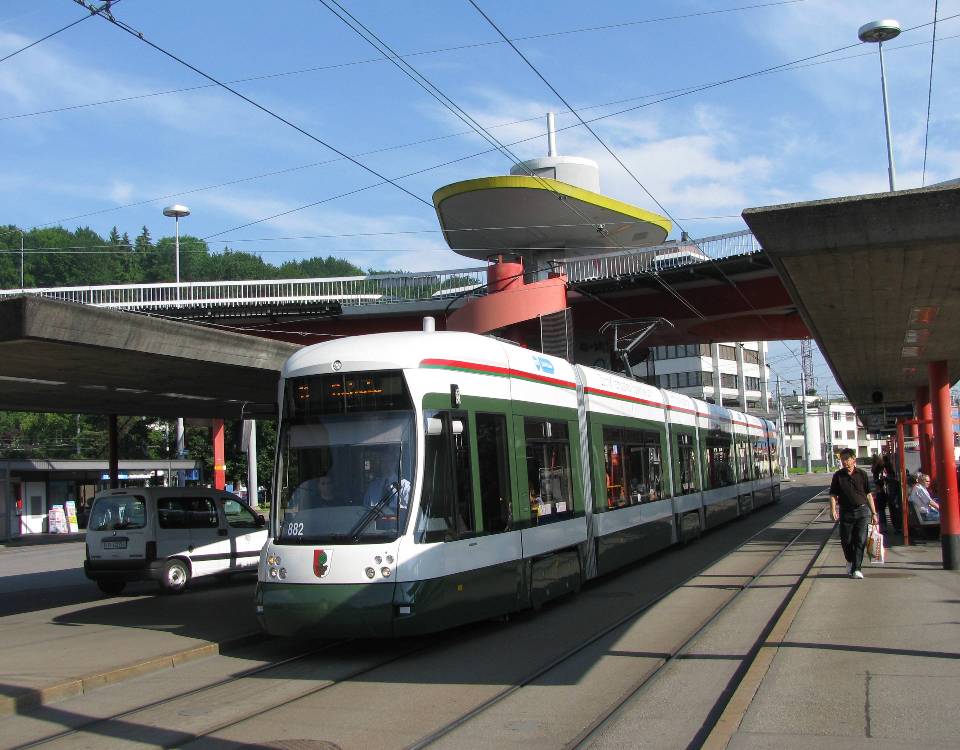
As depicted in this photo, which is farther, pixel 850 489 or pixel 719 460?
pixel 719 460

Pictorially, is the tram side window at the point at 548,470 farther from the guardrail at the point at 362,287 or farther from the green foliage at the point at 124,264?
the green foliage at the point at 124,264

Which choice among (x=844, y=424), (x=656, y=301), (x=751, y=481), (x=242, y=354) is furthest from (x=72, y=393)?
(x=844, y=424)

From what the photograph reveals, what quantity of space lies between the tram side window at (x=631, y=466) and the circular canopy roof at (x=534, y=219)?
23.9m

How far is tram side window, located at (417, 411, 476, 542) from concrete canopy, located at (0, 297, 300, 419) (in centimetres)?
251

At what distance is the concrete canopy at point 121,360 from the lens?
10047mm

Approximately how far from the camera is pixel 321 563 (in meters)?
9.20

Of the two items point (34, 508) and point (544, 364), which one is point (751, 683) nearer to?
point (544, 364)

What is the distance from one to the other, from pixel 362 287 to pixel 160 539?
27673 mm

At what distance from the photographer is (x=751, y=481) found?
30.2 m

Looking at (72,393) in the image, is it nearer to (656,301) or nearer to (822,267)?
(822,267)

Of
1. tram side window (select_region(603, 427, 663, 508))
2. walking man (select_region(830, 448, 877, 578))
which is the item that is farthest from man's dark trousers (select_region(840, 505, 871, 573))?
tram side window (select_region(603, 427, 663, 508))

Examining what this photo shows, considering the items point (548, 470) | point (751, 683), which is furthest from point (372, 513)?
point (751, 683)

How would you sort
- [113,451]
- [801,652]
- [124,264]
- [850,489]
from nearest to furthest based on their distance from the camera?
[801,652] < [850,489] < [113,451] < [124,264]

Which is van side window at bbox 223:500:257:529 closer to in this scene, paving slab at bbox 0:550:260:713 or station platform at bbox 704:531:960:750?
paving slab at bbox 0:550:260:713
